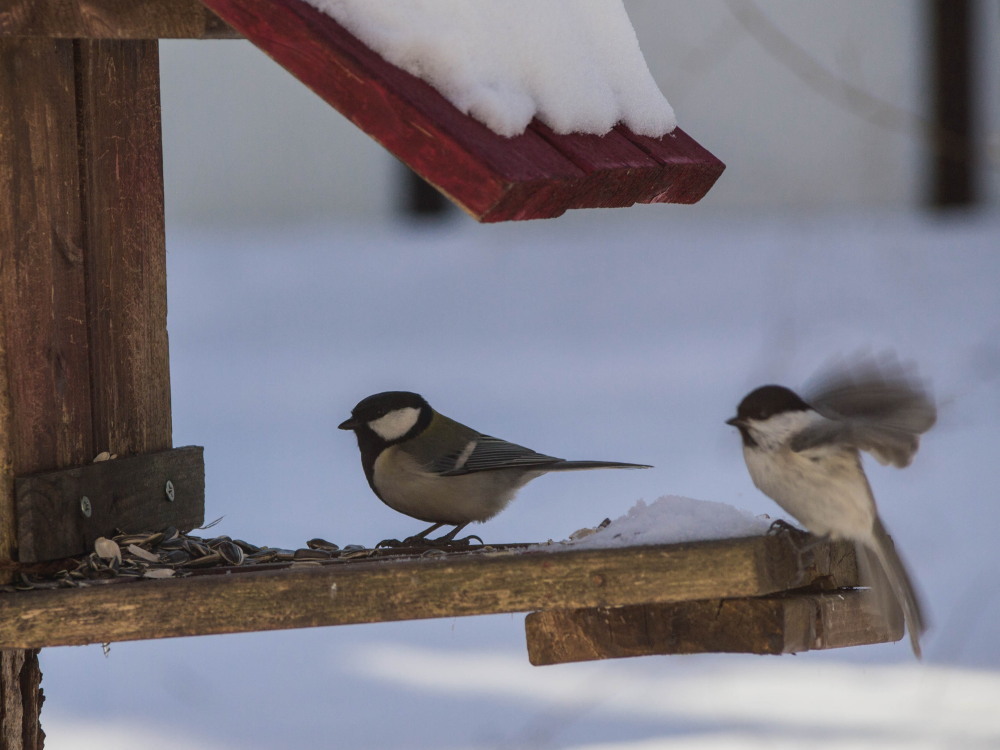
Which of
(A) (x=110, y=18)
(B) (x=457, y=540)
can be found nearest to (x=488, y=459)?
(B) (x=457, y=540)

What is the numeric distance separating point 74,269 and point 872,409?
1.33 meters

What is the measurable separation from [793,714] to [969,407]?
1167 millimetres

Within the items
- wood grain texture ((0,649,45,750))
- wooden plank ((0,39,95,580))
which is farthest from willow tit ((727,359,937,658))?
wood grain texture ((0,649,45,750))

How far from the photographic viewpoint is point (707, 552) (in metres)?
1.91

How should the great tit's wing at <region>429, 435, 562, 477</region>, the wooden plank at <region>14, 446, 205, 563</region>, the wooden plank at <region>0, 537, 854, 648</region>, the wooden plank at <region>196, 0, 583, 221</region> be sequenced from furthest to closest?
the great tit's wing at <region>429, 435, 562, 477</region>
the wooden plank at <region>14, 446, 205, 563</region>
the wooden plank at <region>0, 537, 854, 648</region>
the wooden plank at <region>196, 0, 583, 221</region>

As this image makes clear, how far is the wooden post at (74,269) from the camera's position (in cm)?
221

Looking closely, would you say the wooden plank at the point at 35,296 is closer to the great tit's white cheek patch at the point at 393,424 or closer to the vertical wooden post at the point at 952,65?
the great tit's white cheek patch at the point at 393,424

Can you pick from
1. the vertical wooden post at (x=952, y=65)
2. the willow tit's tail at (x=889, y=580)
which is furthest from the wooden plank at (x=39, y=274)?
the vertical wooden post at (x=952, y=65)

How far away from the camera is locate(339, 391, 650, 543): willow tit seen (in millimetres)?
2791

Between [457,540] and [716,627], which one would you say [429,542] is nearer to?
[457,540]

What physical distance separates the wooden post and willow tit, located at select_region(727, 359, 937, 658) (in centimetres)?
112

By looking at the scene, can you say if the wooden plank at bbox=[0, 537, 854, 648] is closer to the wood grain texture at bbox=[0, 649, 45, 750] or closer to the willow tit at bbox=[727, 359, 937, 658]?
the willow tit at bbox=[727, 359, 937, 658]

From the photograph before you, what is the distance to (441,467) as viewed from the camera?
2.82 meters

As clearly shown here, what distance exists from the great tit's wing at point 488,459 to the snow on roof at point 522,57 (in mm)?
768
